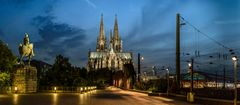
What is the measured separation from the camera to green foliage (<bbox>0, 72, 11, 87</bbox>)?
60.0 meters

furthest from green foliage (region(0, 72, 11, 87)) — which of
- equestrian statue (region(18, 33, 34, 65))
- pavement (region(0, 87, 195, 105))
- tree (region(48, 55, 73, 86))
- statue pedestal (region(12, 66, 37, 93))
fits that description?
tree (region(48, 55, 73, 86))

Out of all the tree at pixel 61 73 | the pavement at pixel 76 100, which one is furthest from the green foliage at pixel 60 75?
the pavement at pixel 76 100

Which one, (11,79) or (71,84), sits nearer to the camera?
(11,79)

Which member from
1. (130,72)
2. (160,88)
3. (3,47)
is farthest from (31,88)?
(130,72)

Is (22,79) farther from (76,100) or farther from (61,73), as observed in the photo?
(61,73)

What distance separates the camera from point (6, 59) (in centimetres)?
6300

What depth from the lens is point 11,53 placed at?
6525 cm

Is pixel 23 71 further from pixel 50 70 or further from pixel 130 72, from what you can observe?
pixel 130 72

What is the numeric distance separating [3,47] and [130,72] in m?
50.9

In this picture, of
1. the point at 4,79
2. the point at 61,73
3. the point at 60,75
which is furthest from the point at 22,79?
the point at 61,73

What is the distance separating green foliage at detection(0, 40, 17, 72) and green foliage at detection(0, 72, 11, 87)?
1472 millimetres

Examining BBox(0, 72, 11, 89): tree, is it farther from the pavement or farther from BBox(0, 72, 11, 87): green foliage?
the pavement

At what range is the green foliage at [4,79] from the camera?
60.0 m

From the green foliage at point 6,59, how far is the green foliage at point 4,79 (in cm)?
147
